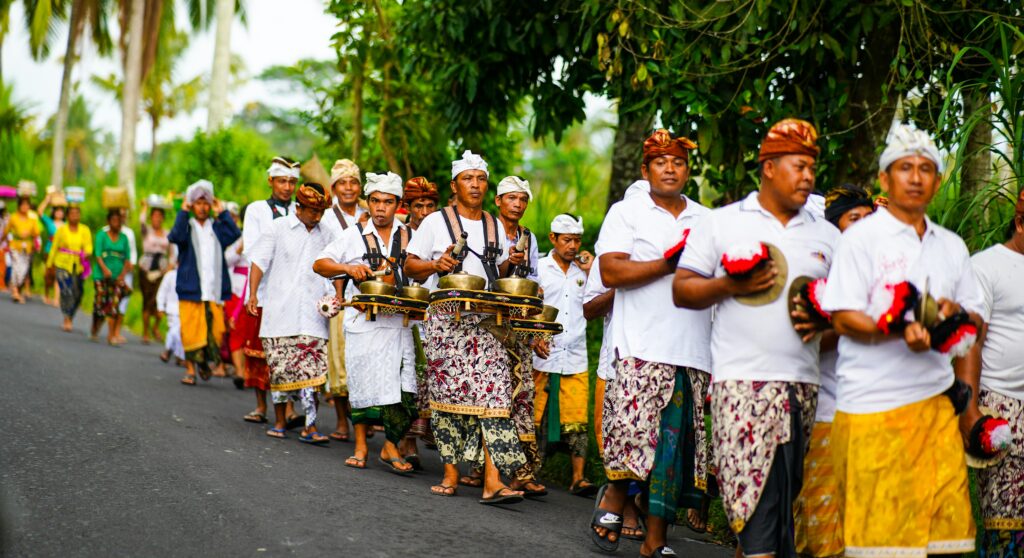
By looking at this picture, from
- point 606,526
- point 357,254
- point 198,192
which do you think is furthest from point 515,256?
point 198,192

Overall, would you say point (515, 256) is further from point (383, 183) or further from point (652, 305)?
point (652, 305)

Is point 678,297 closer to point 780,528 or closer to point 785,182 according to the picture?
point 785,182

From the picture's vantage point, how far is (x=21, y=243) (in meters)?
21.9

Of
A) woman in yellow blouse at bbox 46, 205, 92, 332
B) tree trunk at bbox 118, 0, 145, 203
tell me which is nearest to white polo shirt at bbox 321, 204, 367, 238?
woman in yellow blouse at bbox 46, 205, 92, 332

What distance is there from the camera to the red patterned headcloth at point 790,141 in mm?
5617

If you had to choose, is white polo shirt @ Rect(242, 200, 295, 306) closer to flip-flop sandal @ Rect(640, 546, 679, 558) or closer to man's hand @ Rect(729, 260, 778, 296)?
flip-flop sandal @ Rect(640, 546, 679, 558)

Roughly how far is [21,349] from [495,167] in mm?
6413

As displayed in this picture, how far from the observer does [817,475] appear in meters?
5.77

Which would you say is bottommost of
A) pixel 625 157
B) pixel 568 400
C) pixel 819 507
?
pixel 819 507

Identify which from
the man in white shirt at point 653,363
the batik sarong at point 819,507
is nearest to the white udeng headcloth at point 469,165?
the man in white shirt at point 653,363

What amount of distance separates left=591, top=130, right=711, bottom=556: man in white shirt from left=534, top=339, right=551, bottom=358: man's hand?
207cm

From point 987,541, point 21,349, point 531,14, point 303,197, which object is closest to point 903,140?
point 987,541

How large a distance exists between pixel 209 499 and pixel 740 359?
3.26 meters

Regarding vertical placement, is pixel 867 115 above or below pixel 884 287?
above
